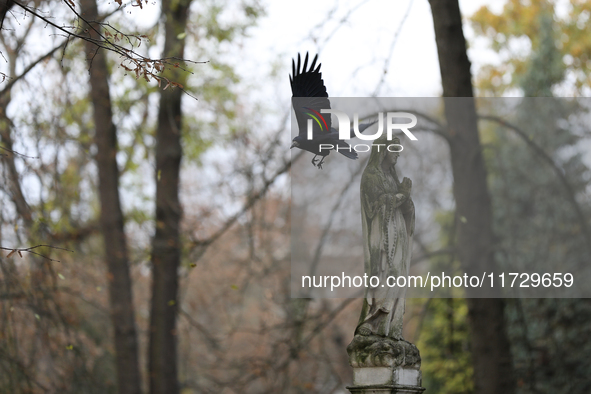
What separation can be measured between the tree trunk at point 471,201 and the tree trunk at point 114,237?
173 inches

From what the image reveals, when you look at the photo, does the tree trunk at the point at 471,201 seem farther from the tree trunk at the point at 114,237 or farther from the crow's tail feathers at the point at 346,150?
the tree trunk at the point at 114,237

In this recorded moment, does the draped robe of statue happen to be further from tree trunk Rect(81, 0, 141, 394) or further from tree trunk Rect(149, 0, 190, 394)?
tree trunk Rect(81, 0, 141, 394)

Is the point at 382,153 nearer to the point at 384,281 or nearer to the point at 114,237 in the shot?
the point at 384,281

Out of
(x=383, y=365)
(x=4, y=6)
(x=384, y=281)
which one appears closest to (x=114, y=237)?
(x=4, y=6)

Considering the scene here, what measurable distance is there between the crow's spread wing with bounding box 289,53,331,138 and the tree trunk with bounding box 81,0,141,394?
4405 millimetres

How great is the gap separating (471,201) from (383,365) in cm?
389

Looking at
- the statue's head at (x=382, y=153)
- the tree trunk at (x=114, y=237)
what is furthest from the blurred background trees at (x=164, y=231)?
the statue's head at (x=382, y=153)

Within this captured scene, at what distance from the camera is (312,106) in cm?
493

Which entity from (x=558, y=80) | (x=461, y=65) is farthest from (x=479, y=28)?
(x=461, y=65)

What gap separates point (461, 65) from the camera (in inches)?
288

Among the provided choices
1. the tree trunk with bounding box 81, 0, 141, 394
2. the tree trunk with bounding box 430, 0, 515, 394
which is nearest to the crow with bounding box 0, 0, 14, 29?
the tree trunk with bounding box 81, 0, 141, 394

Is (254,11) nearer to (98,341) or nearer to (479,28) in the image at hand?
(98,341)

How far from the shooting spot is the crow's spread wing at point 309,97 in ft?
16.1

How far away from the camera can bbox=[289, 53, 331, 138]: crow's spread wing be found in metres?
4.90
